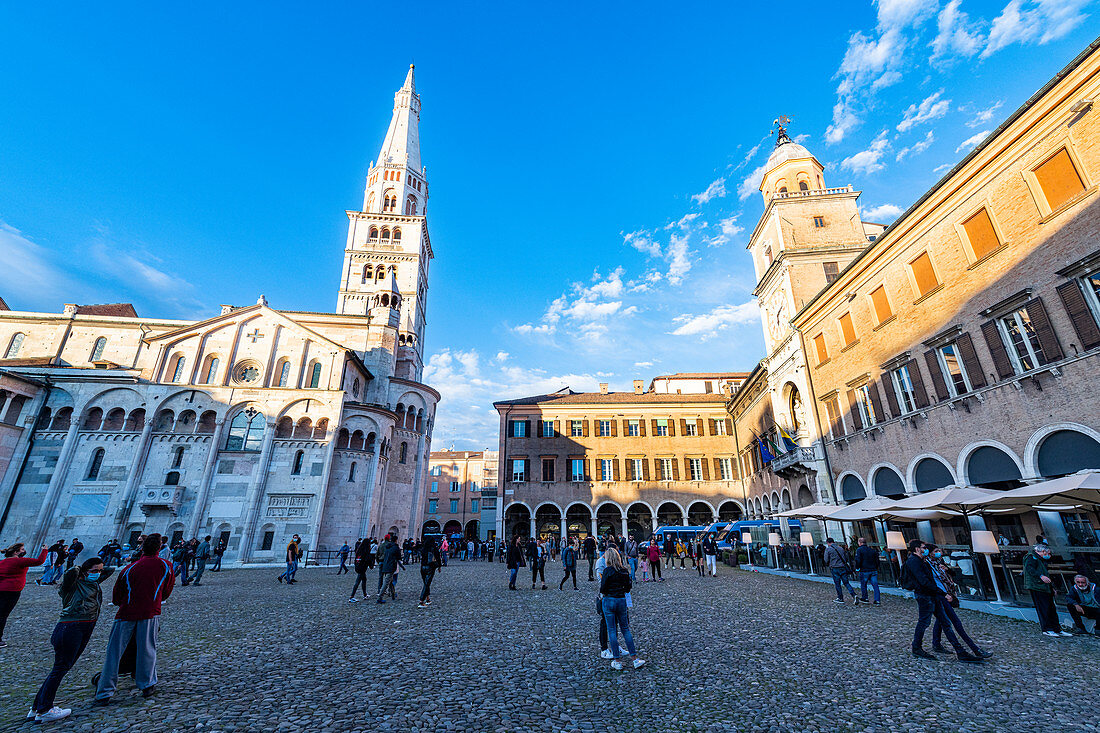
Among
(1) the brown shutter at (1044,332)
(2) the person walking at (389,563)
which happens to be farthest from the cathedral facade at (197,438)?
(1) the brown shutter at (1044,332)

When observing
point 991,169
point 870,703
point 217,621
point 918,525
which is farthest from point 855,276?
point 217,621

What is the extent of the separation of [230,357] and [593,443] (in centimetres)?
2665

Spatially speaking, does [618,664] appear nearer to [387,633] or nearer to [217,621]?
[387,633]

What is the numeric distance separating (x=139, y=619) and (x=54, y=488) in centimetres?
3150

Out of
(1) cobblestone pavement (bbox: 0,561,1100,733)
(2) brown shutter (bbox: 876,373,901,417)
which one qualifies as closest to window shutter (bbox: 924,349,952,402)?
(2) brown shutter (bbox: 876,373,901,417)

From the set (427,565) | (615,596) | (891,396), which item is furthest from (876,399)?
(427,565)

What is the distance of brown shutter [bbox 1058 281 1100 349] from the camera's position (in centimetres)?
1214

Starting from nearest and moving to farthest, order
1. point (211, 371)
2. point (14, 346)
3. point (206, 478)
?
point (206, 478) → point (211, 371) → point (14, 346)

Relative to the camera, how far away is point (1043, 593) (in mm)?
8062

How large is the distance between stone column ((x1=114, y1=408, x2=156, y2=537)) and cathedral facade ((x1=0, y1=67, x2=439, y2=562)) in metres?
0.06

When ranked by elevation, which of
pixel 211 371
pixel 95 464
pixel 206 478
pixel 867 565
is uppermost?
pixel 211 371

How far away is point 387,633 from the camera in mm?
8938

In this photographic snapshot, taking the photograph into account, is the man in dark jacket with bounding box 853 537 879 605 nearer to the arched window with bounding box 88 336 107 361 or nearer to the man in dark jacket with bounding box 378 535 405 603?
the man in dark jacket with bounding box 378 535 405 603

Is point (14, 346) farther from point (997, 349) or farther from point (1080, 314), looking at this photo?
point (1080, 314)
